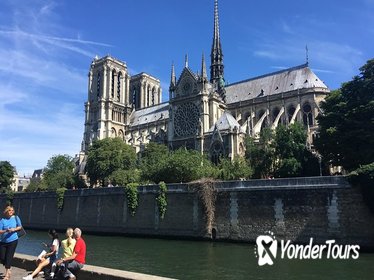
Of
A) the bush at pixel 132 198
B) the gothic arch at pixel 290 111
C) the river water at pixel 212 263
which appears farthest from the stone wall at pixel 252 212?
the gothic arch at pixel 290 111

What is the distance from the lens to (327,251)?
25.7 meters

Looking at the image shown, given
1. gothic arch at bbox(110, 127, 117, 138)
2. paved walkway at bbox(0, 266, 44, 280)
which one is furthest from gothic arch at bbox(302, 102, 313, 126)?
paved walkway at bbox(0, 266, 44, 280)

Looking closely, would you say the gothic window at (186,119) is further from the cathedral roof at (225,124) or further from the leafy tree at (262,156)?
the leafy tree at (262,156)

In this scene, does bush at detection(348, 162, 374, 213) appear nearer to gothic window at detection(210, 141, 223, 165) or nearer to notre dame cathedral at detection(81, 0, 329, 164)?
notre dame cathedral at detection(81, 0, 329, 164)

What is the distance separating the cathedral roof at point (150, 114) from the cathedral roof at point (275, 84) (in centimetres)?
1624

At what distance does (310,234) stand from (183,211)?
37.3ft

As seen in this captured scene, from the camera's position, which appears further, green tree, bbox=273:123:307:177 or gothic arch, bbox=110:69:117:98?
gothic arch, bbox=110:69:117:98

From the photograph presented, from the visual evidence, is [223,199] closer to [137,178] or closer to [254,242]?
[254,242]

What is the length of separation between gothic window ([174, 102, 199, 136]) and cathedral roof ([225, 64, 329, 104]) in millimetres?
11372

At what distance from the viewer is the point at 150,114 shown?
9244 centimetres

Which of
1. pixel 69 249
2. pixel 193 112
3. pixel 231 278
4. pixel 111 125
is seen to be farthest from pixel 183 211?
pixel 111 125

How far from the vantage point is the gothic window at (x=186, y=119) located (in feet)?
219

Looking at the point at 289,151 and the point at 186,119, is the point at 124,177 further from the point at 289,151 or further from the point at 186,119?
the point at 289,151

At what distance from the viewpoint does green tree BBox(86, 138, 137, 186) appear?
58281 millimetres
